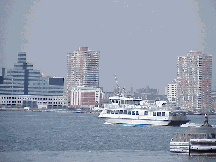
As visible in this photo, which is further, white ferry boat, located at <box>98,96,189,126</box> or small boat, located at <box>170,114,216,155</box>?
white ferry boat, located at <box>98,96,189,126</box>

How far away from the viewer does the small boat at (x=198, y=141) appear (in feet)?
177

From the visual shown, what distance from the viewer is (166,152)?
2287 inches

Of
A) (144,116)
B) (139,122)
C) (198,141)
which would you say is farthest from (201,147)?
(139,122)

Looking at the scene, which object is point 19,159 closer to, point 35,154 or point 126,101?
point 35,154

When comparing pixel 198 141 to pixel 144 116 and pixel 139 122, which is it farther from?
pixel 139 122

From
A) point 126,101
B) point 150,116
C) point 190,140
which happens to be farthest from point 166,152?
point 126,101

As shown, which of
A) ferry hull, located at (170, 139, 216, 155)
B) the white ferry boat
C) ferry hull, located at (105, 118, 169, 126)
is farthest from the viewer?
the white ferry boat

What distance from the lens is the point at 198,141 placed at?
5409 cm

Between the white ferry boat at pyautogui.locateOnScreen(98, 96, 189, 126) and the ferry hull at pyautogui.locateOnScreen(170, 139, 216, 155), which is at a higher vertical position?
the white ferry boat at pyautogui.locateOnScreen(98, 96, 189, 126)

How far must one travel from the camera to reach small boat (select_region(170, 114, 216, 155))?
5388cm

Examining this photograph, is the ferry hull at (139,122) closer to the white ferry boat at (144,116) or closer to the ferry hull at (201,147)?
the white ferry boat at (144,116)

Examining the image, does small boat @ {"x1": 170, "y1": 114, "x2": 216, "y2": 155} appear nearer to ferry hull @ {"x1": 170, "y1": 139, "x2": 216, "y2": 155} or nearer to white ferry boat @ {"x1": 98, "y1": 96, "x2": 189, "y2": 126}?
ferry hull @ {"x1": 170, "y1": 139, "x2": 216, "y2": 155}

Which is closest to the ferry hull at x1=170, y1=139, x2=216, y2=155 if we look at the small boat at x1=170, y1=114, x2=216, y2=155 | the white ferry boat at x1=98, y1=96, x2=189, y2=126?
the small boat at x1=170, y1=114, x2=216, y2=155

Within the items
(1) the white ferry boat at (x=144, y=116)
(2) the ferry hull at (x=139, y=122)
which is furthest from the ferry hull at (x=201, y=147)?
(2) the ferry hull at (x=139, y=122)
